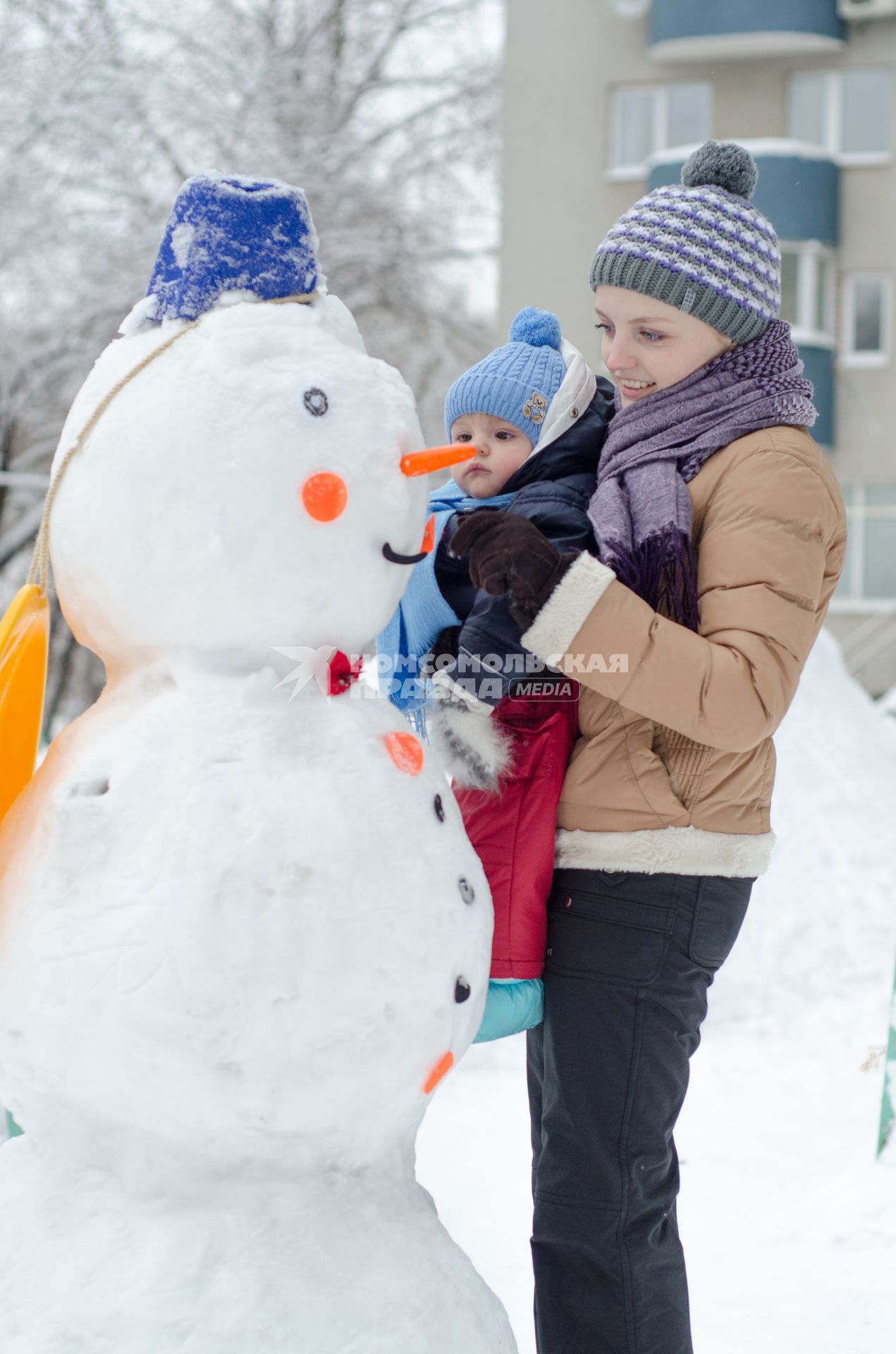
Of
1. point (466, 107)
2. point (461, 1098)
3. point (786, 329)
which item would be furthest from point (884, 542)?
point (786, 329)

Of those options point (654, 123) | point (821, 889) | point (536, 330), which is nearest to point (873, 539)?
point (654, 123)

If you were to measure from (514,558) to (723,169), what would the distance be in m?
0.72

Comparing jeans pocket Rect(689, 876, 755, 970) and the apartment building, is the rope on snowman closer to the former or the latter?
jeans pocket Rect(689, 876, 755, 970)

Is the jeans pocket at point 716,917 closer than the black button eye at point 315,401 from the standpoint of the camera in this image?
No

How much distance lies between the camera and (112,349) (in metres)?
1.80

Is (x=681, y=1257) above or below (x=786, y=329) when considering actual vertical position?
below

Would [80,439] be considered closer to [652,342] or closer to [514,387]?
[514,387]

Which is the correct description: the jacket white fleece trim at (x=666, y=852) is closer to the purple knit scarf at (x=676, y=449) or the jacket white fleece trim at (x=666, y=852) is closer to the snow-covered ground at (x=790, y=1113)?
the purple knit scarf at (x=676, y=449)

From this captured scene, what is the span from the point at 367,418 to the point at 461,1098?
3.12 metres

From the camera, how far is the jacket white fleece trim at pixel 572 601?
1738 mm

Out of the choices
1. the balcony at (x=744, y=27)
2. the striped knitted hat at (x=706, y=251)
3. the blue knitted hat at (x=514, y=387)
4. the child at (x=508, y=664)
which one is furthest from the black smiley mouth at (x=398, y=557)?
the balcony at (x=744, y=27)

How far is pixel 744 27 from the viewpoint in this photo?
543 inches

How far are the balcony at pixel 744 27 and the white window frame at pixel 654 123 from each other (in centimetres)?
53

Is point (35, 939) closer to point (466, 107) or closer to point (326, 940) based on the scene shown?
point (326, 940)
